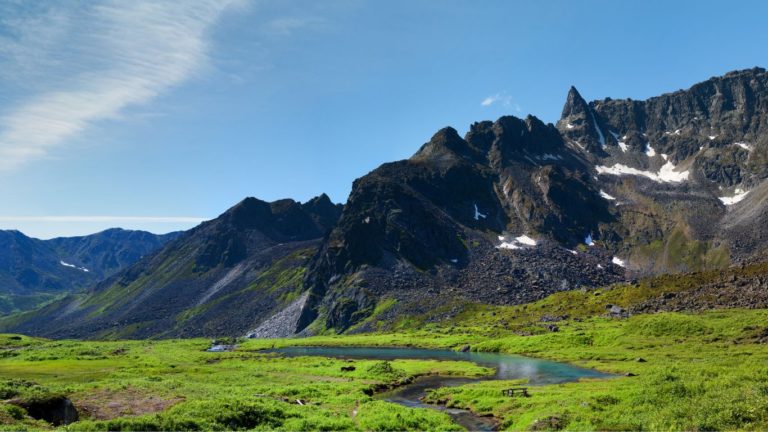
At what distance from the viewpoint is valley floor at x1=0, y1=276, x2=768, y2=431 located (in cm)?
3753

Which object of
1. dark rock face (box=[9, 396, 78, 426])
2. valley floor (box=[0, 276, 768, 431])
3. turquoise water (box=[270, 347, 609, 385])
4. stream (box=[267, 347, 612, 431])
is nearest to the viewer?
valley floor (box=[0, 276, 768, 431])

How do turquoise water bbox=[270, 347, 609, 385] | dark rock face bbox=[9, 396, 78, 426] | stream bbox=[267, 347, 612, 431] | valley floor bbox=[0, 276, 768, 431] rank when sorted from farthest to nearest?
turquoise water bbox=[270, 347, 609, 385] < stream bbox=[267, 347, 612, 431] < dark rock face bbox=[9, 396, 78, 426] < valley floor bbox=[0, 276, 768, 431]

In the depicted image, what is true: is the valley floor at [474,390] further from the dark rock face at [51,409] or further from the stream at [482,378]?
the stream at [482,378]

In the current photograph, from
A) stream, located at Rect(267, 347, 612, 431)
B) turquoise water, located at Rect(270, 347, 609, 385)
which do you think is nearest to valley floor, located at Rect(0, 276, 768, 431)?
stream, located at Rect(267, 347, 612, 431)

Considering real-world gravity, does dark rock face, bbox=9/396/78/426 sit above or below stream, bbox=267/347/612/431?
above

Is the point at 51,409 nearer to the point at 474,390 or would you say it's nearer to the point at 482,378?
the point at 474,390

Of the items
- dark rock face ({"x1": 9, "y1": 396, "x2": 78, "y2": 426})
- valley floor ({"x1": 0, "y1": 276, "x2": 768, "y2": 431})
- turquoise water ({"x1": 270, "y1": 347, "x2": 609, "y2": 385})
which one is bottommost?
turquoise water ({"x1": 270, "y1": 347, "x2": 609, "y2": 385})

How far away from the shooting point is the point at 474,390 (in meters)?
67.2

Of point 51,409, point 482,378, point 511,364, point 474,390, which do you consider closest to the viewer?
point 51,409

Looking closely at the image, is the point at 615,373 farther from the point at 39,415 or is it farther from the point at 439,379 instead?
the point at 39,415

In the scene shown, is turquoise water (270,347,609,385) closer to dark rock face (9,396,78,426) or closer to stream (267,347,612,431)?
stream (267,347,612,431)

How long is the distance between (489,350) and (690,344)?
166ft

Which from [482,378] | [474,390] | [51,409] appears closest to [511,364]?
[482,378]

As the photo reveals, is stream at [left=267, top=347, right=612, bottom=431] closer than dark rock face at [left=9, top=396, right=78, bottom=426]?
No
